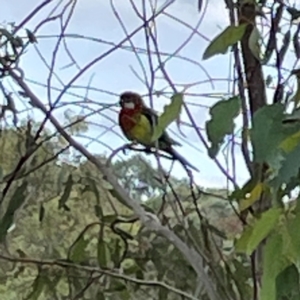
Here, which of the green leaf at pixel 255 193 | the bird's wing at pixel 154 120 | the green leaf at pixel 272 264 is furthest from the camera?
the bird's wing at pixel 154 120

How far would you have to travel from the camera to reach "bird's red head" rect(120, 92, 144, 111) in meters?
0.83

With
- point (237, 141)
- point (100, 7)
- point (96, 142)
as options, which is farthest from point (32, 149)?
point (100, 7)

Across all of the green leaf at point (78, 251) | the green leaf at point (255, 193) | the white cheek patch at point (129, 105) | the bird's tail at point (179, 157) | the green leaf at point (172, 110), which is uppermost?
the white cheek patch at point (129, 105)

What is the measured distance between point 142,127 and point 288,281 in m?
0.40

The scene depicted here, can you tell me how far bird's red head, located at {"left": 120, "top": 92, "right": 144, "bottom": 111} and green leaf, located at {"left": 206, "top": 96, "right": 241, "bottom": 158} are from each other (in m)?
0.35

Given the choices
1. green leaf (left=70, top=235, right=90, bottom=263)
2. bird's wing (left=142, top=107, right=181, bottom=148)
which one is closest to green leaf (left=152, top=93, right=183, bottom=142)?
bird's wing (left=142, top=107, right=181, bottom=148)

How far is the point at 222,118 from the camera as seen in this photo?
1.50ft

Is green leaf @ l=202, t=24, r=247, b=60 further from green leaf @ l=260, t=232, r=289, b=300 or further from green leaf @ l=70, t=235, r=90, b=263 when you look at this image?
green leaf @ l=70, t=235, r=90, b=263

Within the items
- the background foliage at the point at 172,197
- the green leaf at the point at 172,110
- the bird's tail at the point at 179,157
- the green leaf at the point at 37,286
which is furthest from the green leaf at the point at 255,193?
the green leaf at the point at 37,286

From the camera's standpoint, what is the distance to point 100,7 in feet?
3.34

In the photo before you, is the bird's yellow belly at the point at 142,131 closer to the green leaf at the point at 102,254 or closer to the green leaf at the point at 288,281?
the green leaf at the point at 102,254

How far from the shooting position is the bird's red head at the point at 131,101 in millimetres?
829

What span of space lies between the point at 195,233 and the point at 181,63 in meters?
0.21

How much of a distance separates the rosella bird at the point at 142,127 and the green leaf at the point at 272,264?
374 mm
